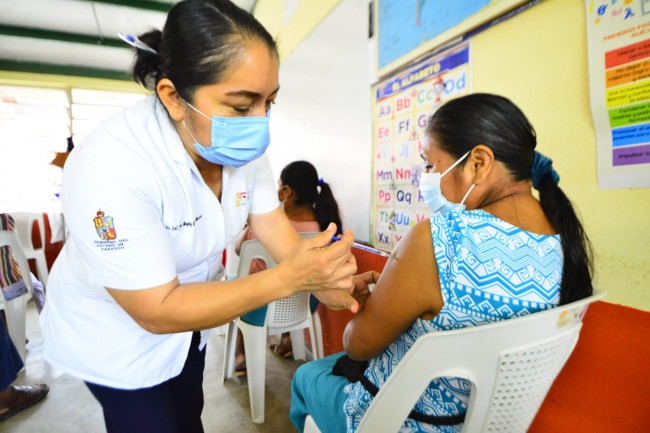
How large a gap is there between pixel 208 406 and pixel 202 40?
1.84 meters

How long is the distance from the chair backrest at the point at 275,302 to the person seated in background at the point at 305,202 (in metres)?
0.39

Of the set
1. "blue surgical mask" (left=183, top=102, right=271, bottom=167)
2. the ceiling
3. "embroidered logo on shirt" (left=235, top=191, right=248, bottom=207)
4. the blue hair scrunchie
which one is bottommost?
"embroidered logo on shirt" (left=235, top=191, right=248, bottom=207)

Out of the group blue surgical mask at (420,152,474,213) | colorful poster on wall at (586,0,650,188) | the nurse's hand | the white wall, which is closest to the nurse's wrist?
the nurse's hand

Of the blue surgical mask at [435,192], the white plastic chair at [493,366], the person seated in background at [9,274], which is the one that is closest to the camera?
the white plastic chair at [493,366]

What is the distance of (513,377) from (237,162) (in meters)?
0.77

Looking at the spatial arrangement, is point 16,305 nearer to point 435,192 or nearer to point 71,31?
point 435,192

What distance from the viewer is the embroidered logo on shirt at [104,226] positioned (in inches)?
24.9

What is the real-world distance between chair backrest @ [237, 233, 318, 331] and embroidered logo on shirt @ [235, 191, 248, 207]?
2.48 feet

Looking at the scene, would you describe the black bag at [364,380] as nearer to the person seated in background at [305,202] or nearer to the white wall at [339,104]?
the white wall at [339,104]

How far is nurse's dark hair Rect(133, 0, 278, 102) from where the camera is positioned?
70 cm

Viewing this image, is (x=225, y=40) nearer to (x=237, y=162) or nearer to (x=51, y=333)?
(x=237, y=162)

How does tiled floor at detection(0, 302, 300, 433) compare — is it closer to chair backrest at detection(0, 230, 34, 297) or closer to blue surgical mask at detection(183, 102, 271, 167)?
chair backrest at detection(0, 230, 34, 297)

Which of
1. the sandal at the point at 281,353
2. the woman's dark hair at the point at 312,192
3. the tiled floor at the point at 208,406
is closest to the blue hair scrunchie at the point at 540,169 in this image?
the woman's dark hair at the point at 312,192

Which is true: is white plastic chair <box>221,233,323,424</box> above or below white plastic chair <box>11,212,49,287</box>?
below
